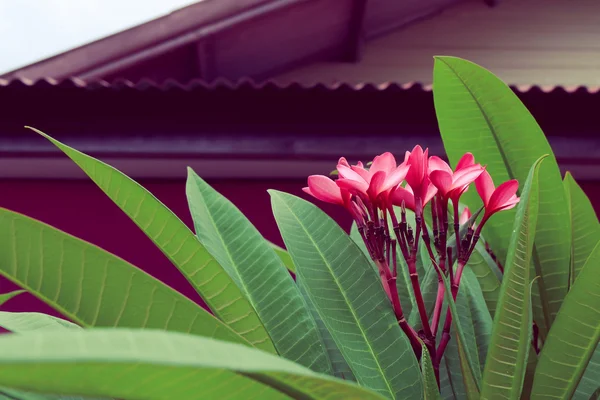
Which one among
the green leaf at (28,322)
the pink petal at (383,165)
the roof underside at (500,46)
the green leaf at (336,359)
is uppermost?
the roof underside at (500,46)

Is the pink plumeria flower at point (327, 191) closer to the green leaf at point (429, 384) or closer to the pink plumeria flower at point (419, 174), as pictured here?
the pink plumeria flower at point (419, 174)

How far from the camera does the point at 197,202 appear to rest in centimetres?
59

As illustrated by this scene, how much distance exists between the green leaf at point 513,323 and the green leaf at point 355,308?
2.4 inches

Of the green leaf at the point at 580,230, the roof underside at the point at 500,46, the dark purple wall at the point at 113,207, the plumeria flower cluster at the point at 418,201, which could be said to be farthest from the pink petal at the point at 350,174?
the roof underside at the point at 500,46

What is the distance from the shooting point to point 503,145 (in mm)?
579

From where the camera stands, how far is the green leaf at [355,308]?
432 mm

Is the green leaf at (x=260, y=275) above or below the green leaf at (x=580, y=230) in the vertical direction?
below

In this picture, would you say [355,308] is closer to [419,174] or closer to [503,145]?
[419,174]

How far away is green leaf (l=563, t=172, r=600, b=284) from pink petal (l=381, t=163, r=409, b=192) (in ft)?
0.63

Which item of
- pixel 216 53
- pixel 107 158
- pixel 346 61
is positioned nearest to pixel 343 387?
pixel 107 158

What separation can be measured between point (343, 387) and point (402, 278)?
344 mm

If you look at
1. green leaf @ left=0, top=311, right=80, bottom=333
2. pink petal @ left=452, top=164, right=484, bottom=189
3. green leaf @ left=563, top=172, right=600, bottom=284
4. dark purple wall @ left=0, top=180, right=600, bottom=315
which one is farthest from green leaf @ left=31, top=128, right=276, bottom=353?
dark purple wall @ left=0, top=180, right=600, bottom=315

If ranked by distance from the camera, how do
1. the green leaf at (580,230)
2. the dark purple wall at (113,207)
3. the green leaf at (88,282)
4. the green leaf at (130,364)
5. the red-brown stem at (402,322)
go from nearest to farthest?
the green leaf at (130,364) → the green leaf at (88,282) → the red-brown stem at (402,322) → the green leaf at (580,230) → the dark purple wall at (113,207)

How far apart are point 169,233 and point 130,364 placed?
0.22 m
